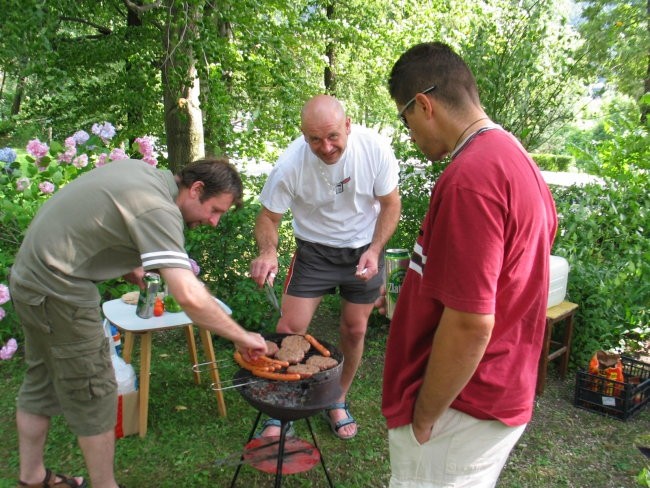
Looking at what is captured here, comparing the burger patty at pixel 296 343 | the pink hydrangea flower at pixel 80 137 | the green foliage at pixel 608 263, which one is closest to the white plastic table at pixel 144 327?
the burger patty at pixel 296 343

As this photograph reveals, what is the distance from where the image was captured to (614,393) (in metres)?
3.54

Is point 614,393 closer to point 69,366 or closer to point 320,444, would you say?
point 320,444

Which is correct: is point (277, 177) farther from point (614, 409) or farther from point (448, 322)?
point (614, 409)

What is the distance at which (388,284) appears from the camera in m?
3.81

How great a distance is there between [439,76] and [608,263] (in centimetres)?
355

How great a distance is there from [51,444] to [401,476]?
8.57 feet

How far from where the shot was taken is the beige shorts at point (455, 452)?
144 cm

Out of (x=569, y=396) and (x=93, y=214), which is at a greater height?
(x=93, y=214)

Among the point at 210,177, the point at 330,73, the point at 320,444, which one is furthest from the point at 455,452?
the point at 330,73

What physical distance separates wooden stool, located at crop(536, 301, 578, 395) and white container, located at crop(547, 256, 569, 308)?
69mm

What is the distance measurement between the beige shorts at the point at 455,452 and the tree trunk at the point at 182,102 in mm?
4208

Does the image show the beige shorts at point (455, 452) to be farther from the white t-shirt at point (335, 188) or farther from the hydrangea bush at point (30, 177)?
the hydrangea bush at point (30, 177)

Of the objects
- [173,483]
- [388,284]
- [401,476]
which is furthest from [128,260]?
[388,284]

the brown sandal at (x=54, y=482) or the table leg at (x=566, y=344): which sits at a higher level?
the table leg at (x=566, y=344)
